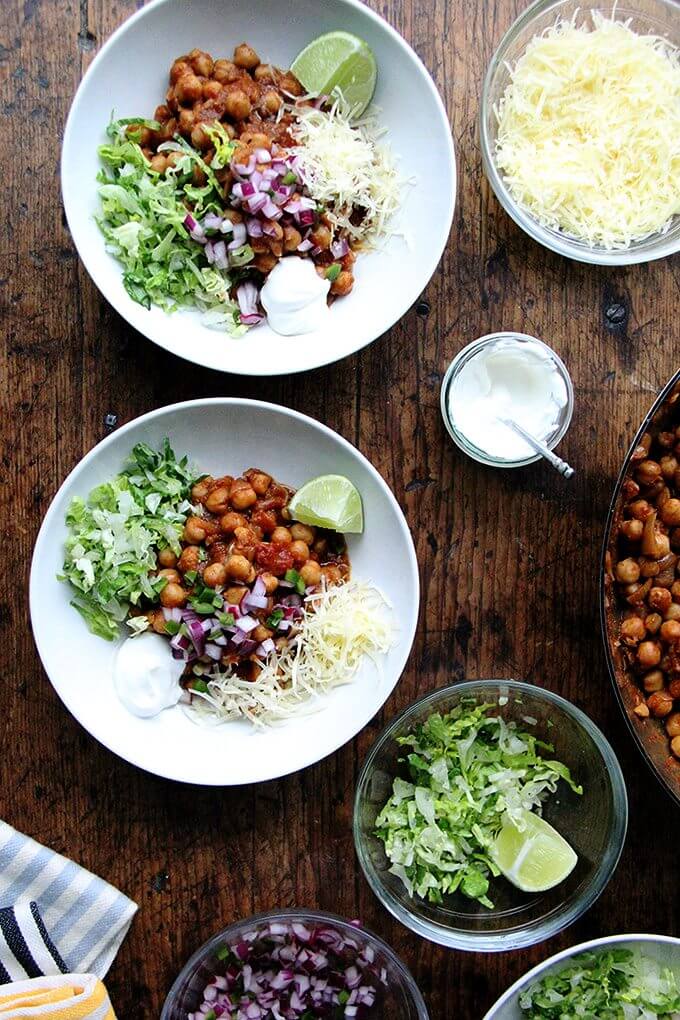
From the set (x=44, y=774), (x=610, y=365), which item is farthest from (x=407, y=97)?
(x=44, y=774)

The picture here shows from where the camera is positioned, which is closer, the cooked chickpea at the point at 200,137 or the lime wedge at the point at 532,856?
the cooked chickpea at the point at 200,137

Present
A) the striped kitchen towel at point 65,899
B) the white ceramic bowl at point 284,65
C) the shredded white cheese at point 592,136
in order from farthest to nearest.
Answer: the striped kitchen towel at point 65,899, the shredded white cheese at point 592,136, the white ceramic bowl at point 284,65

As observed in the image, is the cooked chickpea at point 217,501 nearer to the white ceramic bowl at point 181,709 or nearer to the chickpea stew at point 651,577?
the white ceramic bowl at point 181,709

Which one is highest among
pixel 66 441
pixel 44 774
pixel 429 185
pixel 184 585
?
pixel 429 185

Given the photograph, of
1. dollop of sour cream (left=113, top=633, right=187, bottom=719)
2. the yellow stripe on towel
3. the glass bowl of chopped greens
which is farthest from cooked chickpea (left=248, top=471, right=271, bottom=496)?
the yellow stripe on towel

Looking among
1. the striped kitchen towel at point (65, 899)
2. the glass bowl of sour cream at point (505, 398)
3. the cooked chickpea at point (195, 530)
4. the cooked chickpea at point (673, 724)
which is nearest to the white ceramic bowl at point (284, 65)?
the glass bowl of sour cream at point (505, 398)

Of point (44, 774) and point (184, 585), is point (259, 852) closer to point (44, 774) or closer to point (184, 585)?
point (44, 774)

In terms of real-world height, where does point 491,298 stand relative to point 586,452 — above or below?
above
